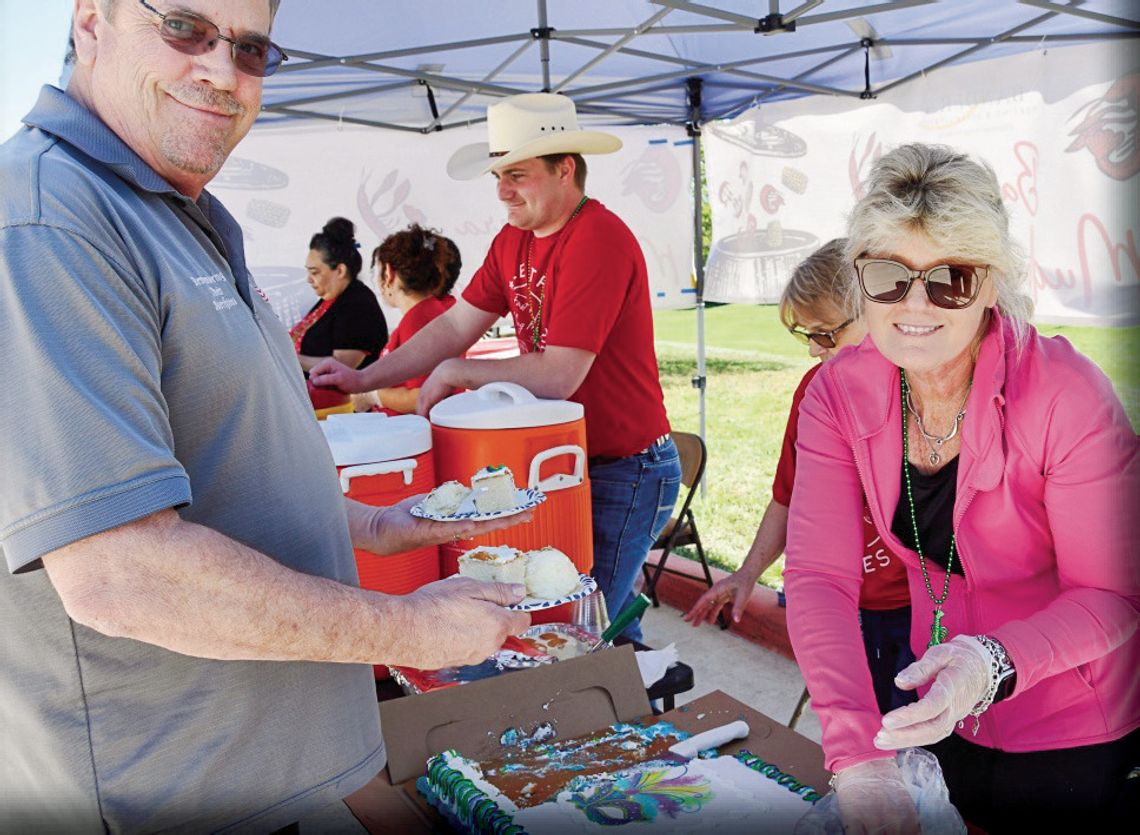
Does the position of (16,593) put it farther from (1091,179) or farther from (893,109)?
(893,109)

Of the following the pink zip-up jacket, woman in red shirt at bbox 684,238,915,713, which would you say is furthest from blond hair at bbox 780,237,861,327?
the pink zip-up jacket

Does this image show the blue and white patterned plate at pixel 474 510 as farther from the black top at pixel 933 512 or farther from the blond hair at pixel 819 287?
the blond hair at pixel 819 287

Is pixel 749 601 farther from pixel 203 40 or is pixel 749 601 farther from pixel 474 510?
pixel 203 40

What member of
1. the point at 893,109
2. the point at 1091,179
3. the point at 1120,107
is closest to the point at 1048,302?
the point at 1091,179

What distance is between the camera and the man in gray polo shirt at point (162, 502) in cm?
88

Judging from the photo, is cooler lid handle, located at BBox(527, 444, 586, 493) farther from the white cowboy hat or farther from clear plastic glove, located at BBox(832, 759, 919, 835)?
clear plastic glove, located at BBox(832, 759, 919, 835)

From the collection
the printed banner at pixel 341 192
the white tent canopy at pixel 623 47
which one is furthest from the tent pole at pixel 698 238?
the printed banner at pixel 341 192

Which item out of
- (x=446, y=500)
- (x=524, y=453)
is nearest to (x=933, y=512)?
(x=446, y=500)

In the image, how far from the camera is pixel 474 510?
1858 mm

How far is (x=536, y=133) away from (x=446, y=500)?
5.28ft

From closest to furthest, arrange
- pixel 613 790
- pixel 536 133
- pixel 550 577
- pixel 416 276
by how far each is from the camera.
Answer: pixel 613 790, pixel 550 577, pixel 536 133, pixel 416 276

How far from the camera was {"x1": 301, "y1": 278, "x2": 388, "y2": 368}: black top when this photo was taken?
4770 millimetres

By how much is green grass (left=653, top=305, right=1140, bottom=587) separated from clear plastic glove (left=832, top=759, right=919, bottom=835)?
0.73m

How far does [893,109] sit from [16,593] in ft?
14.8
